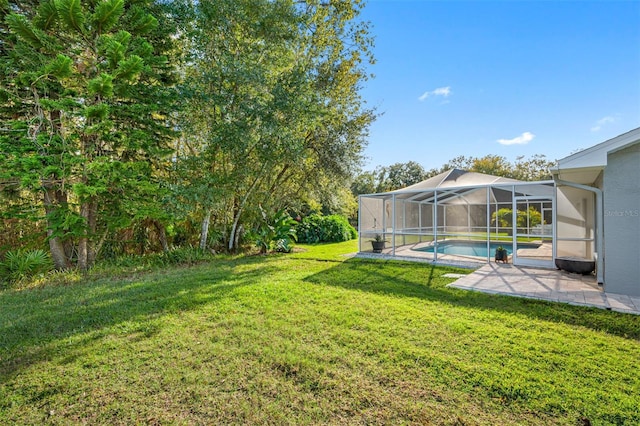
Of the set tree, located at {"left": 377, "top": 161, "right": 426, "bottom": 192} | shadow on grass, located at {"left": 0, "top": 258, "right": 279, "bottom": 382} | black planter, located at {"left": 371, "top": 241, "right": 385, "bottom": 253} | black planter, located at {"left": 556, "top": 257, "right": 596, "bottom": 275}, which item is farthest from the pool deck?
tree, located at {"left": 377, "top": 161, "right": 426, "bottom": 192}

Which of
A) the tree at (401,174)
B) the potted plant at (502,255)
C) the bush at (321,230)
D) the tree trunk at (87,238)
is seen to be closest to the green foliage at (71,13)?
the tree trunk at (87,238)

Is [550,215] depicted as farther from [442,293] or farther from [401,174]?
[401,174]

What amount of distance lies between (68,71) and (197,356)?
22.2 feet

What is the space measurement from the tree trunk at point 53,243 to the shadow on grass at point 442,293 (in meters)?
6.75

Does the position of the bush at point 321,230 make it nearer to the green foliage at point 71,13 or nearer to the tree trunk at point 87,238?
the tree trunk at point 87,238

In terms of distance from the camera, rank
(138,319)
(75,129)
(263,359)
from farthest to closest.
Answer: (75,129), (138,319), (263,359)

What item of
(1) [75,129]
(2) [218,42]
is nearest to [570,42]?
(2) [218,42]

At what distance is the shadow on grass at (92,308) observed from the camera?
3.58m

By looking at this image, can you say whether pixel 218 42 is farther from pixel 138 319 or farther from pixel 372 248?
pixel 372 248

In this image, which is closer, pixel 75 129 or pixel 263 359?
pixel 263 359

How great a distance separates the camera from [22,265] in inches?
269

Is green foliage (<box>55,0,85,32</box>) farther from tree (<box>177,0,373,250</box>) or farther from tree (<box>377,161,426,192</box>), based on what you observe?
tree (<box>377,161,426,192</box>)

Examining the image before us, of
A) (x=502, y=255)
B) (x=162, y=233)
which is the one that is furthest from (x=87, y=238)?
(x=502, y=255)

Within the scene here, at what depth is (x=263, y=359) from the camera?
3.26 meters
